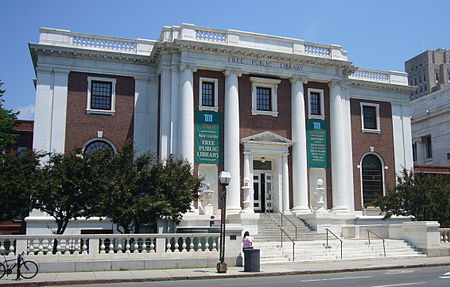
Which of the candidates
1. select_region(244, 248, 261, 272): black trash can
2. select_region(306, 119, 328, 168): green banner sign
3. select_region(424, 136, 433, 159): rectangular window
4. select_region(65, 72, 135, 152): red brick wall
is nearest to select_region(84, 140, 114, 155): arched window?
select_region(65, 72, 135, 152): red brick wall

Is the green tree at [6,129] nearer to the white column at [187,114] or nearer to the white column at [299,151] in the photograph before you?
the white column at [187,114]

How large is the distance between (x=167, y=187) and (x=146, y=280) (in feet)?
29.7

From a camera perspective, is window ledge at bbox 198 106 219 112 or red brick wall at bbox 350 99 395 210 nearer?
window ledge at bbox 198 106 219 112

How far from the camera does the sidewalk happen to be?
57.2 feet

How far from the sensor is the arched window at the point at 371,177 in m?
40.9

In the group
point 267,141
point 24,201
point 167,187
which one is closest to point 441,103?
point 267,141

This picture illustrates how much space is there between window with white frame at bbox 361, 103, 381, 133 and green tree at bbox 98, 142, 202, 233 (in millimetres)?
19819

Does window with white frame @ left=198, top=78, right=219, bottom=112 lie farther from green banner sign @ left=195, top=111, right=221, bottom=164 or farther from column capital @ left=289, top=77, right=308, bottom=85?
column capital @ left=289, top=77, right=308, bottom=85


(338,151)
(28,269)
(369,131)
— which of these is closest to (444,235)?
(338,151)

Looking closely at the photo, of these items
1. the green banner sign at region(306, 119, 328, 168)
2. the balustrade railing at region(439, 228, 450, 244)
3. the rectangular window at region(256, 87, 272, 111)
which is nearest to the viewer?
the balustrade railing at region(439, 228, 450, 244)

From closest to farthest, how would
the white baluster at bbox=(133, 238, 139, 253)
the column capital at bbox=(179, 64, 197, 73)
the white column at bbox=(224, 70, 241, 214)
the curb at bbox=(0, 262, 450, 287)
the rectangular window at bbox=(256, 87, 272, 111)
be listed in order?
1. the curb at bbox=(0, 262, 450, 287)
2. the white baluster at bbox=(133, 238, 139, 253)
3. the white column at bbox=(224, 70, 241, 214)
4. the column capital at bbox=(179, 64, 197, 73)
5. the rectangular window at bbox=(256, 87, 272, 111)

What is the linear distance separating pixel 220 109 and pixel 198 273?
58.6 feet

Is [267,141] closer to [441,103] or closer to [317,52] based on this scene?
[317,52]

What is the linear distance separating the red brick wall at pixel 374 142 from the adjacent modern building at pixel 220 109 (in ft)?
1.72
